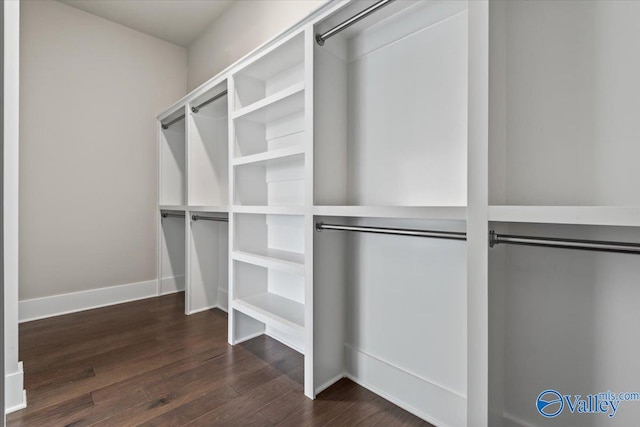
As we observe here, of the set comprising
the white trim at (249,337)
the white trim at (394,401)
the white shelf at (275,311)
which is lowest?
the white trim at (394,401)

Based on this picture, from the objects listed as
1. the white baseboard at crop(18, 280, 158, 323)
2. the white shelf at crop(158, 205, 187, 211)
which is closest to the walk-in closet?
the white baseboard at crop(18, 280, 158, 323)

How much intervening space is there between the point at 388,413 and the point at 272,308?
91cm

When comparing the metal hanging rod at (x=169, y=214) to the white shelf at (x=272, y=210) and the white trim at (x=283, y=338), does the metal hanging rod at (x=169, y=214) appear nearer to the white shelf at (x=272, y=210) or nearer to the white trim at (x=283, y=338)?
the white shelf at (x=272, y=210)

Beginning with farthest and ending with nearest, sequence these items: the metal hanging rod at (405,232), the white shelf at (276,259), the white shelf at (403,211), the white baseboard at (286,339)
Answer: the white baseboard at (286,339)
the white shelf at (276,259)
the metal hanging rod at (405,232)
the white shelf at (403,211)

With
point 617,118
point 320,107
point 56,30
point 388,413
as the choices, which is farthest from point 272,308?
point 56,30

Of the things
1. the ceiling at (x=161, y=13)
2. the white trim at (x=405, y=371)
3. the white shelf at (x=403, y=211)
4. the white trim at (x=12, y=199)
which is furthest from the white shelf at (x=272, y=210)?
the ceiling at (x=161, y=13)

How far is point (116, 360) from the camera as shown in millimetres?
1928

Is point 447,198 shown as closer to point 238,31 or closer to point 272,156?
point 272,156

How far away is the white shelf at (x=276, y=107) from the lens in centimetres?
172

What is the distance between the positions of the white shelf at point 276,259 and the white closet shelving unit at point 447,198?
17 millimetres

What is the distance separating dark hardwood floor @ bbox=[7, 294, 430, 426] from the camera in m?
1.42

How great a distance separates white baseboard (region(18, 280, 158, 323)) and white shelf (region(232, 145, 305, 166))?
6.48 ft

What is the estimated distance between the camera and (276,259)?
6.17 feet

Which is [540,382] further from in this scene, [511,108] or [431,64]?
[431,64]
